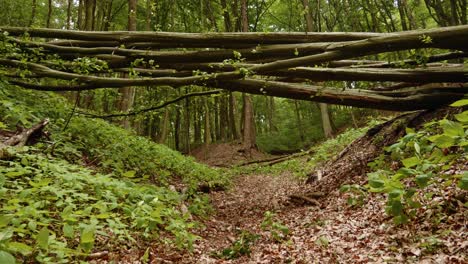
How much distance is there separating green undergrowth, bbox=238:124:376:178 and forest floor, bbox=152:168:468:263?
4139mm

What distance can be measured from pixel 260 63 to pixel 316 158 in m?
6.04

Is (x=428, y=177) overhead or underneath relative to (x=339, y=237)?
overhead

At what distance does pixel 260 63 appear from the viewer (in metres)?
7.24

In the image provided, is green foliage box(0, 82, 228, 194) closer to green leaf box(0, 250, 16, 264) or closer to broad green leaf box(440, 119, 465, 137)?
green leaf box(0, 250, 16, 264)

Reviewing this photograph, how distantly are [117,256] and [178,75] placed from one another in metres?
4.70

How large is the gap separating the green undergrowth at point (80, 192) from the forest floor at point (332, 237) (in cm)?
53

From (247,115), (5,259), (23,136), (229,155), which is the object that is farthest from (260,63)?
(229,155)

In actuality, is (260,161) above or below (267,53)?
below

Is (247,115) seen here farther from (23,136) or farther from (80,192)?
(80,192)

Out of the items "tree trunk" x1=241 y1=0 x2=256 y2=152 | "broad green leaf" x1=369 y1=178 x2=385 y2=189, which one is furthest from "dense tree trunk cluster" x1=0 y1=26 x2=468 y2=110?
"tree trunk" x1=241 y1=0 x2=256 y2=152

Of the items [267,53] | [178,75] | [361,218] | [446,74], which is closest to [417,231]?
[361,218]

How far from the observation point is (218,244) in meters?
5.34

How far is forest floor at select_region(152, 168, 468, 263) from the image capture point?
3.48 meters

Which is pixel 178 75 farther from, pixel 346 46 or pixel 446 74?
pixel 446 74
